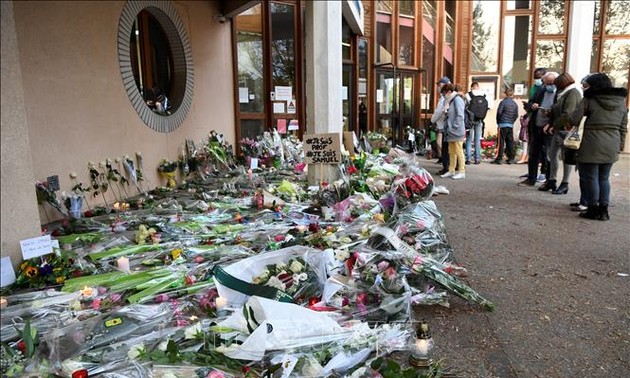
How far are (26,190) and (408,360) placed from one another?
2.80 m

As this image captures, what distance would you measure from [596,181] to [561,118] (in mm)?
1140

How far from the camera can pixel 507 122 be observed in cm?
1097

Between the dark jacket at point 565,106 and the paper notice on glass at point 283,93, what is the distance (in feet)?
18.9

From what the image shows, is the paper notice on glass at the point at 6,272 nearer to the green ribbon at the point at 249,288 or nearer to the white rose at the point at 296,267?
the green ribbon at the point at 249,288

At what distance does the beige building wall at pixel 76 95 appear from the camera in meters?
4.88

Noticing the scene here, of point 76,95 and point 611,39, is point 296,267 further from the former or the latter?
point 611,39

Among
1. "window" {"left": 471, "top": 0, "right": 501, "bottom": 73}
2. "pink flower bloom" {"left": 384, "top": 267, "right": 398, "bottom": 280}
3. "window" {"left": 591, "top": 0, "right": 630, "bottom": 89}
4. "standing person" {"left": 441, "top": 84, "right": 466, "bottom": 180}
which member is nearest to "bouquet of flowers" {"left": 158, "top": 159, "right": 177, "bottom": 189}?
"standing person" {"left": 441, "top": 84, "right": 466, "bottom": 180}

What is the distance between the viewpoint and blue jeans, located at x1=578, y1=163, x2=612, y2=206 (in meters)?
5.32

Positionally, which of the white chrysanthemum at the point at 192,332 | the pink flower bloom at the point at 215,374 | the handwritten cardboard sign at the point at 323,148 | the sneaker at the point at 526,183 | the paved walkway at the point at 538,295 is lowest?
the paved walkway at the point at 538,295

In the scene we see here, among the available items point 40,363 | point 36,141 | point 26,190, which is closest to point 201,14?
point 36,141

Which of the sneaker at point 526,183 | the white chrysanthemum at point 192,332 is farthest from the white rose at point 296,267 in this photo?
the sneaker at point 526,183

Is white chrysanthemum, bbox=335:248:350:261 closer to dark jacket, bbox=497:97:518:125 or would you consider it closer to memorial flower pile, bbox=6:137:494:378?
memorial flower pile, bbox=6:137:494:378

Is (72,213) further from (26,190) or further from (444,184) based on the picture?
(444,184)

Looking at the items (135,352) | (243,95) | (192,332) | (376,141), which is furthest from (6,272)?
(376,141)
